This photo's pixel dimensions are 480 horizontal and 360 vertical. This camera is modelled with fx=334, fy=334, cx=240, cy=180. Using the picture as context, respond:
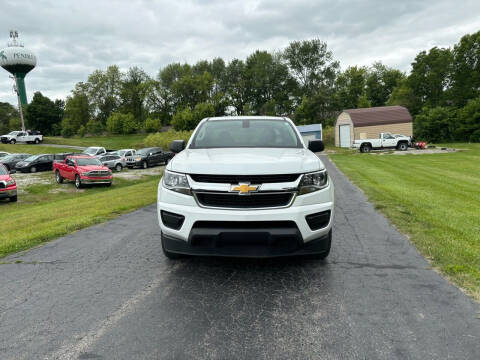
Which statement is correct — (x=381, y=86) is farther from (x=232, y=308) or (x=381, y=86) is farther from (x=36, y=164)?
(x=232, y=308)

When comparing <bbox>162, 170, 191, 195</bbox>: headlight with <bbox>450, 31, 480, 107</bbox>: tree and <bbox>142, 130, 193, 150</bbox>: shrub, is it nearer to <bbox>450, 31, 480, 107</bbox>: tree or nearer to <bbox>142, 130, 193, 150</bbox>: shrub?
<bbox>142, 130, 193, 150</bbox>: shrub

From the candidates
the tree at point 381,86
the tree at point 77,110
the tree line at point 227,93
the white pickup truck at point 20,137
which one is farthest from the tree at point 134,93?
the tree at point 381,86

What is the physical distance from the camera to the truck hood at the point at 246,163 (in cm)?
351

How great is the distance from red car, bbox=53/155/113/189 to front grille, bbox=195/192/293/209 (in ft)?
54.6

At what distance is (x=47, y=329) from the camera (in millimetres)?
2875

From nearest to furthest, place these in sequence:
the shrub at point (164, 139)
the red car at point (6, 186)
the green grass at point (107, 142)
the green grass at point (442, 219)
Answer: the green grass at point (442, 219) < the red car at point (6, 186) < the shrub at point (164, 139) < the green grass at point (107, 142)

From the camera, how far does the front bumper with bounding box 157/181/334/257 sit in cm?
334

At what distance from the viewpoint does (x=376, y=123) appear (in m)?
43.5

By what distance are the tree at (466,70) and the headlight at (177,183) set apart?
63269mm

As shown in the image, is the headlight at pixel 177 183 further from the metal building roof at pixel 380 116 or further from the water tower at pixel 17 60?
the water tower at pixel 17 60

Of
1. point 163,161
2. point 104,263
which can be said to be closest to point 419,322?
point 104,263

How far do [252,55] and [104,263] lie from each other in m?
89.3

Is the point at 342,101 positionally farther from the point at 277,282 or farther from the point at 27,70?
the point at 277,282

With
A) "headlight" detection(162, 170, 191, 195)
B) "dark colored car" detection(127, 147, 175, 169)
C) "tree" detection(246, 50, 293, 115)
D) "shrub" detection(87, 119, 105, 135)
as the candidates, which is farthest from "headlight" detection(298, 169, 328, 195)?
"tree" detection(246, 50, 293, 115)
